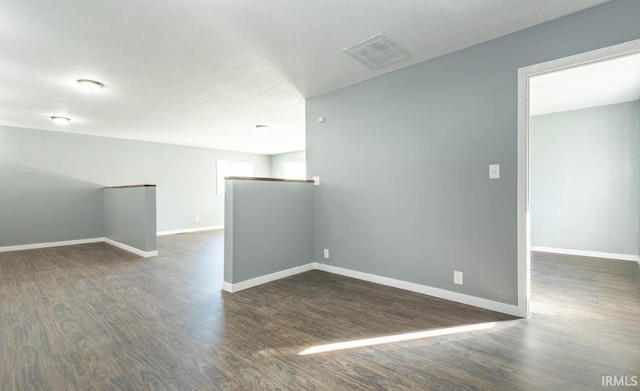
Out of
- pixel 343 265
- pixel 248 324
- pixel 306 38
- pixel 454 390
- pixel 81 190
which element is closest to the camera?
pixel 454 390

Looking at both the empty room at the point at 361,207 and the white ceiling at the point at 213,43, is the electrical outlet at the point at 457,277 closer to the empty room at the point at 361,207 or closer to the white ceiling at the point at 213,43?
the empty room at the point at 361,207

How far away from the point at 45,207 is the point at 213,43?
5.74 meters

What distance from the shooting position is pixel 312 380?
1.58 m

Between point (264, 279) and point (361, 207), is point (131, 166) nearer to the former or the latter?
point (264, 279)

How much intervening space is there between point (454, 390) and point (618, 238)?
183 inches

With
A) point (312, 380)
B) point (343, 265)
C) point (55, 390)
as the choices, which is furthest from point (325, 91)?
point (55, 390)

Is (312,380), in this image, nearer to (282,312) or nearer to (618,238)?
(282,312)

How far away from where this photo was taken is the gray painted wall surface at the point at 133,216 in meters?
4.73

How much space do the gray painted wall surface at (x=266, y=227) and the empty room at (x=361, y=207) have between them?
0.9 inches

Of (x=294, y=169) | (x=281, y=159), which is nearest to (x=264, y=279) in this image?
Result: (x=294, y=169)

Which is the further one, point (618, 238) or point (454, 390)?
point (618, 238)

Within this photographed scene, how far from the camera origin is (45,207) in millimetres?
5652

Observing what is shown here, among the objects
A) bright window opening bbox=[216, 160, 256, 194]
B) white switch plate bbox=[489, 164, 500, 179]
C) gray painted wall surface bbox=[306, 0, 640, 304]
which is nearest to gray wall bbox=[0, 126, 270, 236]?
bright window opening bbox=[216, 160, 256, 194]

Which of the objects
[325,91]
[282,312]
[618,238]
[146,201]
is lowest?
[282,312]
